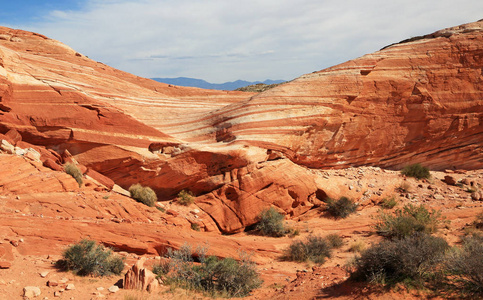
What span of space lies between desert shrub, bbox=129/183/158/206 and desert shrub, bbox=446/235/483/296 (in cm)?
922

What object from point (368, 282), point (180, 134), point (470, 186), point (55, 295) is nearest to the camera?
point (55, 295)

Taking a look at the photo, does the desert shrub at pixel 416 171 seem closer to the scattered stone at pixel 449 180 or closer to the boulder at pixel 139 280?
the scattered stone at pixel 449 180

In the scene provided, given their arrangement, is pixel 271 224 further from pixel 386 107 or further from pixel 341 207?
pixel 386 107

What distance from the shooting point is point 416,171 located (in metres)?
17.6

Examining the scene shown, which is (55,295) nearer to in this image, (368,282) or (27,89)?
(368,282)

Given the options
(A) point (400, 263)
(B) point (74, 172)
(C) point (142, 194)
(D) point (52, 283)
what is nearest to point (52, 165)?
(B) point (74, 172)

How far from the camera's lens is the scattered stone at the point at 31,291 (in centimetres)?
722

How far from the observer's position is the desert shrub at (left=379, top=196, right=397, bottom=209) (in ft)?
52.0

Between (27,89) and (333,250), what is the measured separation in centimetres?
1157

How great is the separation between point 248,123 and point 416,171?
814cm

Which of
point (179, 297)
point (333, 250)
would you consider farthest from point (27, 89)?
point (333, 250)

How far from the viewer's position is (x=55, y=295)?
24.6ft

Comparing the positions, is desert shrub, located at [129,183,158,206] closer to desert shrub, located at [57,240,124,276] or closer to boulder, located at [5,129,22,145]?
boulder, located at [5,129,22,145]

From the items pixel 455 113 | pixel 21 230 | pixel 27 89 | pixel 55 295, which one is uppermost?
pixel 27 89
